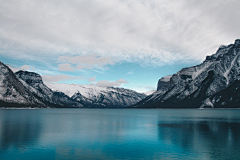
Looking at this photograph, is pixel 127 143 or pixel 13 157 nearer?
pixel 13 157

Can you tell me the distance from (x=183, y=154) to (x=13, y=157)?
36.5 m

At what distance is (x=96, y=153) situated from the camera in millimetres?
46125

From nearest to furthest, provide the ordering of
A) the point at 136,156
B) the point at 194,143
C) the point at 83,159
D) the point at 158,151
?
1. the point at 83,159
2. the point at 136,156
3. the point at 158,151
4. the point at 194,143

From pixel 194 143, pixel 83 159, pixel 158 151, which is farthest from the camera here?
pixel 194 143

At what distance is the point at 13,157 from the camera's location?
138ft

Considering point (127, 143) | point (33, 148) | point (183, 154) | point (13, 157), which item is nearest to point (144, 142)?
point (127, 143)

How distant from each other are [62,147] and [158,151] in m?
24.0

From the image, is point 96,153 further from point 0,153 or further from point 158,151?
point 0,153

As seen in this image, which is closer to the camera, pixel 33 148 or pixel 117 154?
pixel 117 154

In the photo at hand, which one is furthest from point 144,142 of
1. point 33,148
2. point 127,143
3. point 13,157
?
point 13,157

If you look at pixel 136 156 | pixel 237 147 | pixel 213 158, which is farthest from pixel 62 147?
pixel 237 147

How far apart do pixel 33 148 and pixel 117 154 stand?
21.2 metres

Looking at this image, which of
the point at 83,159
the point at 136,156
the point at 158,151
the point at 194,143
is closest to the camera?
the point at 83,159

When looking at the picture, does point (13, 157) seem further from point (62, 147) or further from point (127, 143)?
point (127, 143)
